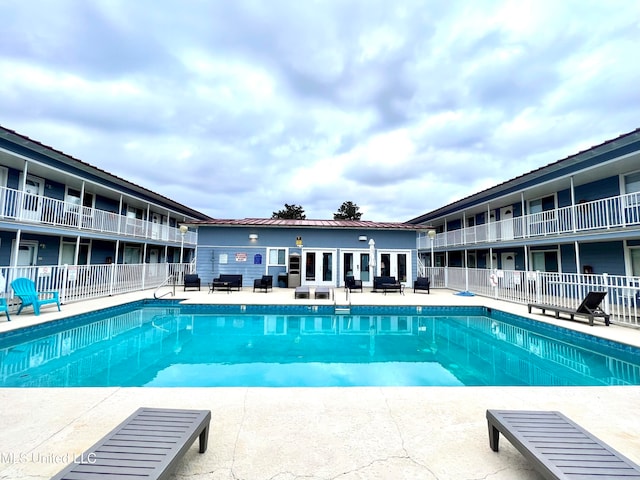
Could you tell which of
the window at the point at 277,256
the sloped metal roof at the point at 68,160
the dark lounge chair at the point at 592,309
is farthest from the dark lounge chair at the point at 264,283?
the dark lounge chair at the point at 592,309

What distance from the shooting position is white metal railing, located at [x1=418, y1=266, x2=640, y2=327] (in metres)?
7.81

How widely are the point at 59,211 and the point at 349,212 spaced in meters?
43.9

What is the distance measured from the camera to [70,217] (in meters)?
12.1

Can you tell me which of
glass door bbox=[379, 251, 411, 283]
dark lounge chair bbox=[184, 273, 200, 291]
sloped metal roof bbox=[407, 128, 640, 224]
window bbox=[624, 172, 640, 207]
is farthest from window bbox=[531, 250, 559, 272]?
dark lounge chair bbox=[184, 273, 200, 291]

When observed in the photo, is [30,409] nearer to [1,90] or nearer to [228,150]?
[1,90]

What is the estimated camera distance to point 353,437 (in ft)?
8.86

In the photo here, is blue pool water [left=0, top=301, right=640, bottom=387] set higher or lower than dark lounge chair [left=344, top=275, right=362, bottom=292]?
lower

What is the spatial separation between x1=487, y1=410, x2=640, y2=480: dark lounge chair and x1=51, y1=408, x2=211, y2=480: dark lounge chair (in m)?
2.45

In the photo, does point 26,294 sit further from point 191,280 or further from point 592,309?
point 592,309

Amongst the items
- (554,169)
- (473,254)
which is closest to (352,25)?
(554,169)

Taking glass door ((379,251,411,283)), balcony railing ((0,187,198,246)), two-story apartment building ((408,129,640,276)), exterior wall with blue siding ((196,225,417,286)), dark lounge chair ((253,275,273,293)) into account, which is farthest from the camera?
glass door ((379,251,411,283))

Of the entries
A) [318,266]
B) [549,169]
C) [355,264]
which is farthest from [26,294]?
[549,169]

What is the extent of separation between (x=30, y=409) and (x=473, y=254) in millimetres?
21106

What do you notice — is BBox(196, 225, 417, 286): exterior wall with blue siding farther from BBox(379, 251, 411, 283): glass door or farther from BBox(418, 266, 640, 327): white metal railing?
BBox(418, 266, 640, 327): white metal railing
